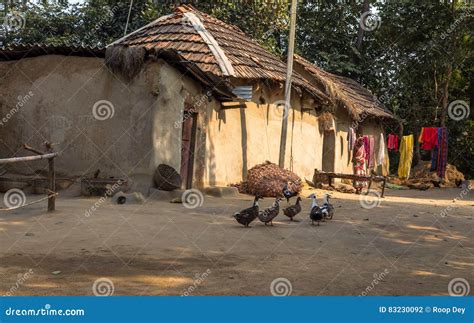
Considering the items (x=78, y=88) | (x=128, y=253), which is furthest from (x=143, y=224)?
(x=78, y=88)

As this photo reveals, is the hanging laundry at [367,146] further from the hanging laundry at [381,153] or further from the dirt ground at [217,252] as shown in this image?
the dirt ground at [217,252]

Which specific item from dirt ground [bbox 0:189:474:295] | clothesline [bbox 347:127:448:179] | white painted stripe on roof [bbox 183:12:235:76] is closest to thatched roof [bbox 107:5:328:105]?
white painted stripe on roof [bbox 183:12:235:76]

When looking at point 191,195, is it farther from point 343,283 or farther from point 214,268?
point 343,283

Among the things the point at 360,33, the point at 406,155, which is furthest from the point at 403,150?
the point at 360,33

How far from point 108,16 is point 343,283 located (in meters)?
19.3

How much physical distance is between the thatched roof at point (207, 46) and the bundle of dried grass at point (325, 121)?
1.93 meters

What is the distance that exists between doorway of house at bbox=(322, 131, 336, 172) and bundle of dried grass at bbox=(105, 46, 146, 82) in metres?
9.39

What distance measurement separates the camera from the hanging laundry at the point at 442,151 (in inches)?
814

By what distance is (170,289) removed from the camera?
421 cm

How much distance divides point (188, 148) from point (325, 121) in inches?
266

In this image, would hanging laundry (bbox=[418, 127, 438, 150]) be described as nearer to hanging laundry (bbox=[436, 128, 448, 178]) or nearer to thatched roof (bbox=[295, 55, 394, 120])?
hanging laundry (bbox=[436, 128, 448, 178])

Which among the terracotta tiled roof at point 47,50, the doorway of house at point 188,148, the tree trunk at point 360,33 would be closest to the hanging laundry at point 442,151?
the tree trunk at point 360,33

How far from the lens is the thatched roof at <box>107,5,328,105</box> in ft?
41.2

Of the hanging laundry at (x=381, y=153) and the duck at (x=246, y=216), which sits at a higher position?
the hanging laundry at (x=381, y=153)
